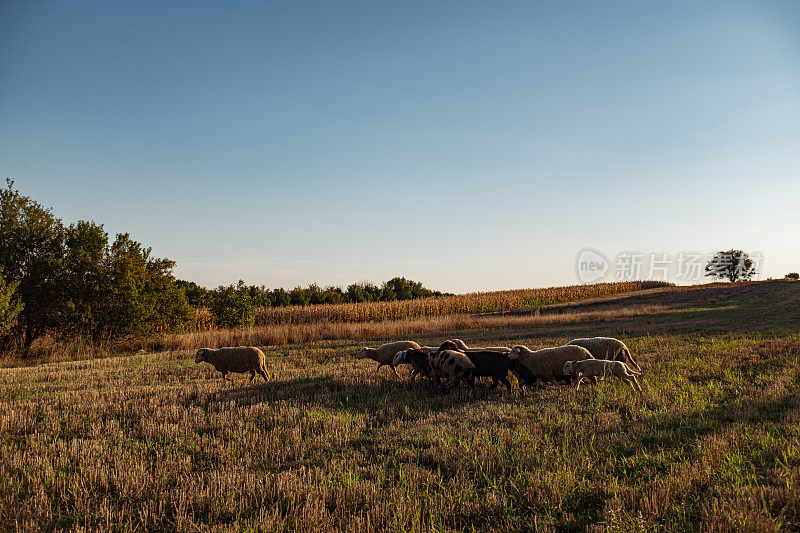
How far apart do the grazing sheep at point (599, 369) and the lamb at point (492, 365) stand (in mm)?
1255

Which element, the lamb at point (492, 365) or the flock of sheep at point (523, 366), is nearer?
the flock of sheep at point (523, 366)

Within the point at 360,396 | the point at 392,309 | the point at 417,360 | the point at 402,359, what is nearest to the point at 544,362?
the point at 417,360

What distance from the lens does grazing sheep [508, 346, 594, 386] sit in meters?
9.51

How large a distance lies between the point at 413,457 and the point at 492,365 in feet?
14.2

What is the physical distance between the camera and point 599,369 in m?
8.93

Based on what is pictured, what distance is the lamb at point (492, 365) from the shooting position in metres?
9.30

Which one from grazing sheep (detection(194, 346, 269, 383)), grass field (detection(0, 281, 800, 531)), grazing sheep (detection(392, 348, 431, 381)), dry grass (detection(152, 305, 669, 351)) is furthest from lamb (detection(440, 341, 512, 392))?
dry grass (detection(152, 305, 669, 351))

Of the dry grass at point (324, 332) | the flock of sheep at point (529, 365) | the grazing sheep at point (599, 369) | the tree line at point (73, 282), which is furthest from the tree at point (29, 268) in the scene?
the grazing sheep at point (599, 369)

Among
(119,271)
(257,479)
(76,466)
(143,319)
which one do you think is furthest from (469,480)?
(119,271)

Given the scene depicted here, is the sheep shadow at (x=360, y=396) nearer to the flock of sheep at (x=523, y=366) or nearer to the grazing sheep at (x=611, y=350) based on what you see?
the flock of sheep at (x=523, y=366)

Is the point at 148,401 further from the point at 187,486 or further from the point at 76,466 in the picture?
the point at 187,486

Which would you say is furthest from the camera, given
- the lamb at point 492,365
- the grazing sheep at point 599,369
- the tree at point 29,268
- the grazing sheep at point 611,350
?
the tree at point 29,268

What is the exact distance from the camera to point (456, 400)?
8.65m

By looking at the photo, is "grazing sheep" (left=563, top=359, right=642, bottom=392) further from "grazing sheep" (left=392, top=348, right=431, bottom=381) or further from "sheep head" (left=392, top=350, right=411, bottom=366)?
"sheep head" (left=392, top=350, right=411, bottom=366)
